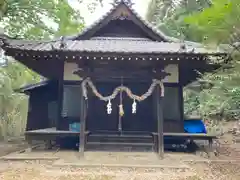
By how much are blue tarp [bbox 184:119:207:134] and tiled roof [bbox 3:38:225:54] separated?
105 inches

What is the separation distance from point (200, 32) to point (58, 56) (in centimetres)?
396

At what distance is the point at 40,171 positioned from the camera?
5352mm

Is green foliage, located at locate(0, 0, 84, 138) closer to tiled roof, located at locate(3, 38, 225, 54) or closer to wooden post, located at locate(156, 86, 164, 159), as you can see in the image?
tiled roof, located at locate(3, 38, 225, 54)

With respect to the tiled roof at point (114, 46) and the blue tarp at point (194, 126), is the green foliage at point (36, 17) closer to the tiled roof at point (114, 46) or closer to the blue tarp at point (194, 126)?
the tiled roof at point (114, 46)

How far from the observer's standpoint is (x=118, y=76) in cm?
764

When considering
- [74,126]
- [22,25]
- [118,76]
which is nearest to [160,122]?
[118,76]

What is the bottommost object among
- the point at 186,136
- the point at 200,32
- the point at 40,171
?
the point at 40,171

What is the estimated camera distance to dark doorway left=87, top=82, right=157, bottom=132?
26.8 ft

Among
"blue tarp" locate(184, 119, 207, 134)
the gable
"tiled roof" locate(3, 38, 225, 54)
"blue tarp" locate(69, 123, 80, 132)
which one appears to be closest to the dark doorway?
"blue tarp" locate(69, 123, 80, 132)

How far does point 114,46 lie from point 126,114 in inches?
87.2

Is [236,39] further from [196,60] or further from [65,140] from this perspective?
[65,140]

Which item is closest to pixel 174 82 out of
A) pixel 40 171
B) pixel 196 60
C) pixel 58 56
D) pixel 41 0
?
pixel 196 60

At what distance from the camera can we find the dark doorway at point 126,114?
26.8 feet

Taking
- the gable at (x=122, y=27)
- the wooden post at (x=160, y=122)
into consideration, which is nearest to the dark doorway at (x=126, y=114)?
the wooden post at (x=160, y=122)
